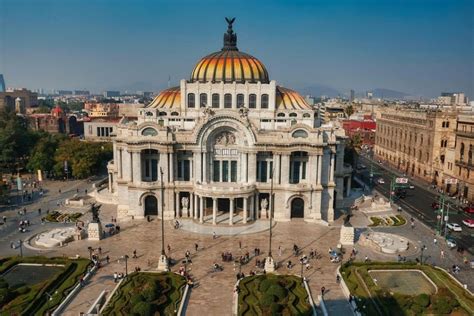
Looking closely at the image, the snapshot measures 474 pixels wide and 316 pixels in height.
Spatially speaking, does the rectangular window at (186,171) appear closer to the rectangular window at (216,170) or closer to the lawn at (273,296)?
the rectangular window at (216,170)

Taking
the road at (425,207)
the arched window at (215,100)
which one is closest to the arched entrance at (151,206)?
the arched window at (215,100)

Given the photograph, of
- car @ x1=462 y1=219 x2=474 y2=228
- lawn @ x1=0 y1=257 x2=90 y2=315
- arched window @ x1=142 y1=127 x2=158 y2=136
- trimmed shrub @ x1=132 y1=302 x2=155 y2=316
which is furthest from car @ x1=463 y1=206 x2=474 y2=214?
lawn @ x1=0 y1=257 x2=90 y2=315

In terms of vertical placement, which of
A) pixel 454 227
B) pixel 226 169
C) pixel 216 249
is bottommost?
pixel 216 249

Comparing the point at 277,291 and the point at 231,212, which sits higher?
the point at 231,212

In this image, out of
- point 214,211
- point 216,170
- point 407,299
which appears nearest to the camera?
point 407,299

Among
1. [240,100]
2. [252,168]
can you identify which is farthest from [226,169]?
[240,100]

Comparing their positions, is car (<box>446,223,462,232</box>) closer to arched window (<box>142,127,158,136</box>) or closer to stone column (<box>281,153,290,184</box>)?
stone column (<box>281,153,290,184</box>)

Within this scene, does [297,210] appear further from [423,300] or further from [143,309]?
[143,309]

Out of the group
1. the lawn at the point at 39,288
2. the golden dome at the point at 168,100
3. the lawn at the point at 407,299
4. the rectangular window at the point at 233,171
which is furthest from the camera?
the golden dome at the point at 168,100
